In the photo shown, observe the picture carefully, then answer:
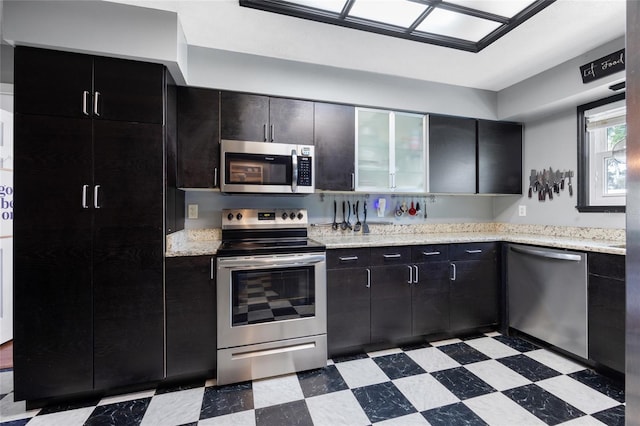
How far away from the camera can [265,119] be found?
230 cm

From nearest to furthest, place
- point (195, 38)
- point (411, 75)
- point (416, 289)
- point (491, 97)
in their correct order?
point (195, 38) → point (416, 289) → point (411, 75) → point (491, 97)

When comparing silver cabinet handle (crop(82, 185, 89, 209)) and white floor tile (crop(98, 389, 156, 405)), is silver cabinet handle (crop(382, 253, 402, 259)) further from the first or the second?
silver cabinet handle (crop(82, 185, 89, 209))

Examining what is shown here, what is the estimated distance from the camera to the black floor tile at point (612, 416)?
5.00 ft

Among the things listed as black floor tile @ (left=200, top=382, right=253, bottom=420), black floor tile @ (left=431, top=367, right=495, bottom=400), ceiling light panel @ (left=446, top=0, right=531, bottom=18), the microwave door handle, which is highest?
ceiling light panel @ (left=446, top=0, right=531, bottom=18)

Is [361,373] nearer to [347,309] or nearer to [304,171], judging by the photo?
[347,309]

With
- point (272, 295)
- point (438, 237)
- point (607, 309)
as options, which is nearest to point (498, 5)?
point (438, 237)

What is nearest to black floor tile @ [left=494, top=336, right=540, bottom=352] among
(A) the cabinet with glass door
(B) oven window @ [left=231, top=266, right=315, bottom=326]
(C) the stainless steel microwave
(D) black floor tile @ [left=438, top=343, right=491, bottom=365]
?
(D) black floor tile @ [left=438, top=343, right=491, bottom=365]

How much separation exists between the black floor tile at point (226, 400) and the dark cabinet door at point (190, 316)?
145mm

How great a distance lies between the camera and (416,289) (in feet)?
7.86

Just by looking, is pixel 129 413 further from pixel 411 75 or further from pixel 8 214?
pixel 411 75

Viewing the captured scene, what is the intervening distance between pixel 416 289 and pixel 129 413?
6.78 ft

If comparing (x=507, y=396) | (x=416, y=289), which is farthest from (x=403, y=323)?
(x=507, y=396)

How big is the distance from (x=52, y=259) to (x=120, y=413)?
0.95m

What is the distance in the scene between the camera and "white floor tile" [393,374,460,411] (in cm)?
170
